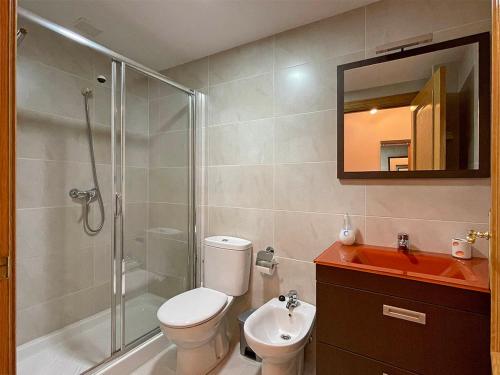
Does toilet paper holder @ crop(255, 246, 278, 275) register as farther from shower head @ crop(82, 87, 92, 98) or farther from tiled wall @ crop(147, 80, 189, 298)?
shower head @ crop(82, 87, 92, 98)

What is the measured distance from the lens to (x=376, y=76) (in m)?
1.51

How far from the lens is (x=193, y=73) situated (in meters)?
2.23

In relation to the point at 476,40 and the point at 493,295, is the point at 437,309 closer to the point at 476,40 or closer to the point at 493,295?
the point at 493,295

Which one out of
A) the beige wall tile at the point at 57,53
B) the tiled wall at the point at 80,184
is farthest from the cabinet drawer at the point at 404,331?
the beige wall tile at the point at 57,53

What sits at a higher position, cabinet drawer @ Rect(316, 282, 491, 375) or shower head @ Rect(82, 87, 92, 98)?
shower head @ Rect(82, 87, 92, 98)

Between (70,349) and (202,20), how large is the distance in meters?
2.43

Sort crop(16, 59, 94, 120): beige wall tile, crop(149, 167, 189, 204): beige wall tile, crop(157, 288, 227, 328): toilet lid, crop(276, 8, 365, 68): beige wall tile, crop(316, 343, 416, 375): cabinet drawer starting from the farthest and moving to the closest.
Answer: crop(149, 167, 189, 204): beige wall tile < crop(16, 59, 94, 120): beige wall tile < crop(276, 8, 365, 68): beige wall tile < crop(157, 288, 227, 328): toilet lid < crop(316, 343, 416, 375): cabinet drawer

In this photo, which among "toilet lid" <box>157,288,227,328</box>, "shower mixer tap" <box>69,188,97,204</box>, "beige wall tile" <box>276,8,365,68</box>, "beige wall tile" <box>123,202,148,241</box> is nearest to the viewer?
"toilet lid" <box>157,288,227,328</box>

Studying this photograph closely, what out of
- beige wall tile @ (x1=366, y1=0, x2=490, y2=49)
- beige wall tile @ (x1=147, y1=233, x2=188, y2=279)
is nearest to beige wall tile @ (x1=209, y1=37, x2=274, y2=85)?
beige wall tile @ (x1=366, y1=0, x2=490, y2=49)

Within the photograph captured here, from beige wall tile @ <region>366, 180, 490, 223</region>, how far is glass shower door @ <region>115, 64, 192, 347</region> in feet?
4.84

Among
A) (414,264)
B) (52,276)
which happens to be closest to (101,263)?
(52,276)

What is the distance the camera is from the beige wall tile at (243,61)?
1866mm

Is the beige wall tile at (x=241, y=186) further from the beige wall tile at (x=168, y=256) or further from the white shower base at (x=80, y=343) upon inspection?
the white shower base at (x=80, y=343)

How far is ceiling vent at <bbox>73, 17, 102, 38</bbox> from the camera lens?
168cm
